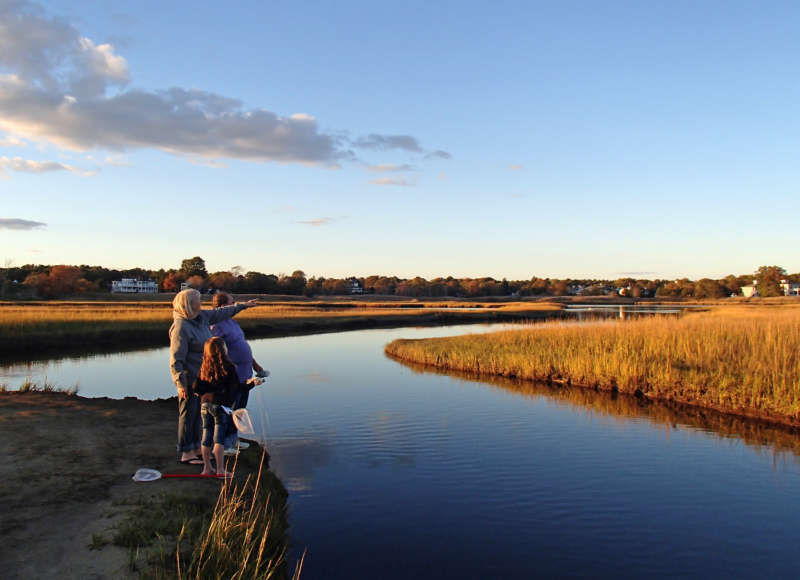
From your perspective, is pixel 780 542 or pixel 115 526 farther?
pixel 780 542

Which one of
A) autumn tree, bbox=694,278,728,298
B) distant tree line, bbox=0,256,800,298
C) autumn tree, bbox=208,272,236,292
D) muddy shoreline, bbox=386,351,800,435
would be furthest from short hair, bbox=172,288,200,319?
autumn tree, bbox=694,278,728,298

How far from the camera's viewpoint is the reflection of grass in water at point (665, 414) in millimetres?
13156

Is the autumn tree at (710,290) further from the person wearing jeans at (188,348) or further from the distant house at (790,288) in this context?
the person wearing jeans at (188,348)

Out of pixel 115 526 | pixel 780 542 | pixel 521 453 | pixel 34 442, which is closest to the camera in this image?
pixel 115 526

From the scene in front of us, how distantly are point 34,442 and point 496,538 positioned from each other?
299 inches

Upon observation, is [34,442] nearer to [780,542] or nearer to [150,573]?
[150,573]

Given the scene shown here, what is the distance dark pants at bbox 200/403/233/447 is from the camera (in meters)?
7.76

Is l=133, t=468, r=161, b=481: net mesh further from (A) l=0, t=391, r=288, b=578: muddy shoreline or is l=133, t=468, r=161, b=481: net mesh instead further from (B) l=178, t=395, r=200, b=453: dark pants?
(B) l=178, t=395, r=200, b=453: dark pants

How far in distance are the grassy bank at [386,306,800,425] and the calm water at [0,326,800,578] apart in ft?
3.23

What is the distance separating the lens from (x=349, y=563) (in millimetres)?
7262

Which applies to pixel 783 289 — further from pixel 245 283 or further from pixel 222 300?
pixel 222 300

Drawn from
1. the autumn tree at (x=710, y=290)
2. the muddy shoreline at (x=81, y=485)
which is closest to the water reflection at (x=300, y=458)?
the muddy shoreline at (x=81, y=485)

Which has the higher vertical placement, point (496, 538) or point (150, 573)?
point (150, 573)

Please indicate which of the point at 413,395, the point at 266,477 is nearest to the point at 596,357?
the point at 413,395
